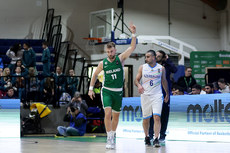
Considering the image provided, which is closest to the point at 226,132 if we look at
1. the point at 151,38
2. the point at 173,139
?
the point at 173,139

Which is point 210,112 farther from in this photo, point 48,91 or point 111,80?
point 48,91

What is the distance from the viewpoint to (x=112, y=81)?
26.3 ft

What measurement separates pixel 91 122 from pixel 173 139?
479cm

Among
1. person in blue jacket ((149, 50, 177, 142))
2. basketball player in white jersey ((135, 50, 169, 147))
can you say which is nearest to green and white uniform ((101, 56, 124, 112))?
basketball player in white jersey ((135, 50, 169, 147))

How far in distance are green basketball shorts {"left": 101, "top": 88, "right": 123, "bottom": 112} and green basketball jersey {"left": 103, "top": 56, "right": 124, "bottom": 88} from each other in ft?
0.42

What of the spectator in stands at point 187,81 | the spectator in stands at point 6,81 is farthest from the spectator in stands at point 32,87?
the spectator in stands at point 187,81

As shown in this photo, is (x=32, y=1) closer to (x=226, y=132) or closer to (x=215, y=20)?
(x=215, y=20)

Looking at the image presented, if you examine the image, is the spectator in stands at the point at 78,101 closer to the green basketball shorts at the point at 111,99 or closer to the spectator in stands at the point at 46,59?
the spectator in stands at the point at 46,59

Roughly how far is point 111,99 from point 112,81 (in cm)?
33

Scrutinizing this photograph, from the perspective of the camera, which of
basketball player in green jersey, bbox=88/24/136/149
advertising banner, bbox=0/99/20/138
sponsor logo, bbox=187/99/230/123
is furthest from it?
advertising banner, bbox=0/99/20/138

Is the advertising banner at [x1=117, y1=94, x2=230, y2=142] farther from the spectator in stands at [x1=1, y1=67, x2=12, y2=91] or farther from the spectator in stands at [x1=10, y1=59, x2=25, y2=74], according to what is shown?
the spectator in stands at [x1=10, y1=59, x2=25, y2=74]

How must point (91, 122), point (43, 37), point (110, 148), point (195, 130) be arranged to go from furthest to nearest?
point (43, 37) → point (91, 122) → point (195, 130) → point (110, 148)

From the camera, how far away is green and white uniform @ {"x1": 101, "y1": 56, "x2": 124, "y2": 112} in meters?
8.02

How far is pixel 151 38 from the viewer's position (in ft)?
71.2
